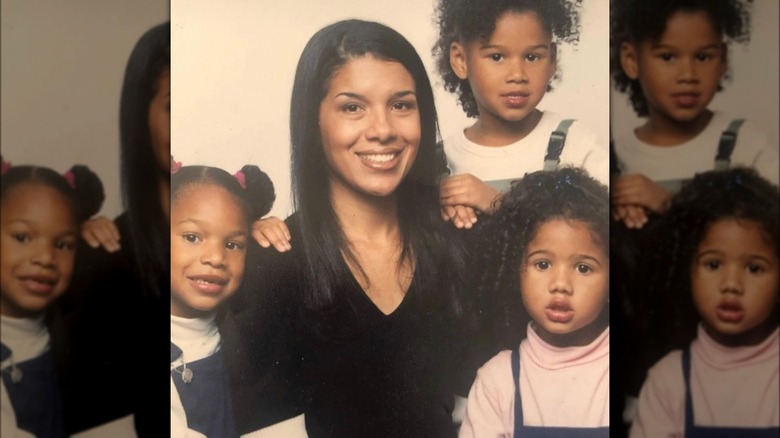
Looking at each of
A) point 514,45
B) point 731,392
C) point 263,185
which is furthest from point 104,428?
point 731,392

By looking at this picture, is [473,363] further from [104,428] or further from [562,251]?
[104,428]

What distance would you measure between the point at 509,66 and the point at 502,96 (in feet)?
0.25

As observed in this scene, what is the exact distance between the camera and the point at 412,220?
6.89ft

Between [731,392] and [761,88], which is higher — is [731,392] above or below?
below

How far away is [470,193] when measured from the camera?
209 centimetres

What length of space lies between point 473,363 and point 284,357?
1.53 ft

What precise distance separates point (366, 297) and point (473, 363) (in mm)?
309

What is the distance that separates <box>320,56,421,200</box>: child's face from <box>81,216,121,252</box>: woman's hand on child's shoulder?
0.58 m

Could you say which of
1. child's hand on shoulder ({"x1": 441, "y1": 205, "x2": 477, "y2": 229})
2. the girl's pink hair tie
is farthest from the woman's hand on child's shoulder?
child's hand on shoulder ({"x1": 441, "y1": 205, "x2": 477, "y2": 229})

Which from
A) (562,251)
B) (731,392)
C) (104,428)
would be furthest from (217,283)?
(731,392)

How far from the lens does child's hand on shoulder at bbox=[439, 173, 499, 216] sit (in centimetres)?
209

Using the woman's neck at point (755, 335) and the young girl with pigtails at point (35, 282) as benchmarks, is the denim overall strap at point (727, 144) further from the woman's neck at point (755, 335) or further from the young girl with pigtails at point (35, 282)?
the young girl with pigtails at point (35, 282)

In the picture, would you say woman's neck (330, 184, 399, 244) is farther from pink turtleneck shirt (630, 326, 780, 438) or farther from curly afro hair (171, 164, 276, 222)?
pink turtleneck shirt (630, 326, 780, 438)

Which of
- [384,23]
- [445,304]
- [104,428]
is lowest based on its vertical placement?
[104,428]
